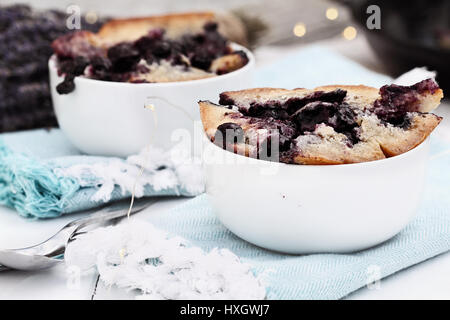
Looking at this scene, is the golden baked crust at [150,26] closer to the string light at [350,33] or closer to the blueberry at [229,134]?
the blueberry at [229,134]

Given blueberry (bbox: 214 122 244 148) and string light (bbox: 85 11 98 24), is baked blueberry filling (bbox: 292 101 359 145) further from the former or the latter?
string light (bbox: 85 11 98 24)

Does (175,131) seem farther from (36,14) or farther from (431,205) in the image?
(36,14)

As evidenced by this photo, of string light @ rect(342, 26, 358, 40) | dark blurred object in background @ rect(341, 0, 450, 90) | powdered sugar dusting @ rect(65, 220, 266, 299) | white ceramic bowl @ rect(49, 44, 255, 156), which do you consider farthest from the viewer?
string light @ rect(342, 26, 358, 40)

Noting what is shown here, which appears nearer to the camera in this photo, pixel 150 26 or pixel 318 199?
pixel 318 199

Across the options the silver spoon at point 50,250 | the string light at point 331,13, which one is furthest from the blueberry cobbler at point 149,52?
the string light at point 331,13

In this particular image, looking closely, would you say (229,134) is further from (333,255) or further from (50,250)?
(50,250)

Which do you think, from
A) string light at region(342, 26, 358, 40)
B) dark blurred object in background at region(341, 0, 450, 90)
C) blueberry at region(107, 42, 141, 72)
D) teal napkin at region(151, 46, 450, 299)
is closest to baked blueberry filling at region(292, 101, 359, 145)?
teal napkin at region(151, 46, 450, 299)

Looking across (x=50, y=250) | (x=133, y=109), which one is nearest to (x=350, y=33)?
(x=133, y=109)
